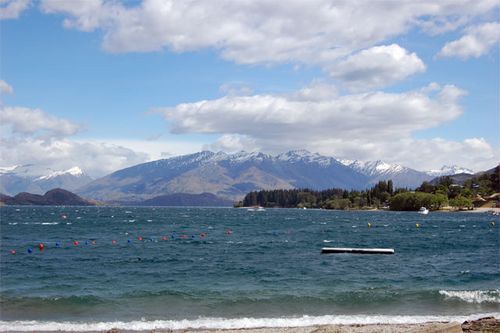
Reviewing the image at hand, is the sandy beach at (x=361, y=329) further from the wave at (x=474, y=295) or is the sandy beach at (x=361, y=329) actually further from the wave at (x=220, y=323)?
the wave at (x=474, y=295)

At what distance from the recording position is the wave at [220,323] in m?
30.2

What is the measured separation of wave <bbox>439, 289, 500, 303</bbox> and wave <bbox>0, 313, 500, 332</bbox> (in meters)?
5.52

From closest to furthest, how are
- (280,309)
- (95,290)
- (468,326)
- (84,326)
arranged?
(468,326), (84,326), (280,309), (95,290)

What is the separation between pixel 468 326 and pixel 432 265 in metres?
33.1

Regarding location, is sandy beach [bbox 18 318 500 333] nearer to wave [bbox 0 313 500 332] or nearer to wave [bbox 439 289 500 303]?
wave [bbox 0 313 500 332]

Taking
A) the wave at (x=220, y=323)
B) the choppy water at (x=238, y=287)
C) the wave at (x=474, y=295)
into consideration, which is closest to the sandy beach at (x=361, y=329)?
the wave at (x=220, y=323)

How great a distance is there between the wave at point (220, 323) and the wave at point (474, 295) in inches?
217

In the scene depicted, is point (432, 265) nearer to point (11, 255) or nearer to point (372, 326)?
point (372, 326)

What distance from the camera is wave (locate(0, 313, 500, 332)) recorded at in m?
30.2

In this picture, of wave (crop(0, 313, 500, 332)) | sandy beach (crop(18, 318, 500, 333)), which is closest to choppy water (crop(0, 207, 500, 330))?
wave (crop(0, 313, 500, 332))

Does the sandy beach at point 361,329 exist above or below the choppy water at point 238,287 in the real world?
above

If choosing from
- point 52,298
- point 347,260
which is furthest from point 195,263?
point 52,298

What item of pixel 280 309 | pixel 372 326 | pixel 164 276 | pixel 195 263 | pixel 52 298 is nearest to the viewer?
pixel 372 326

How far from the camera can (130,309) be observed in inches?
1400
